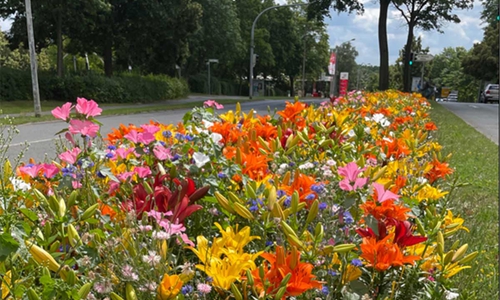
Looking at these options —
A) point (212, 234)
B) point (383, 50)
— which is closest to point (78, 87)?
point (383, 50)

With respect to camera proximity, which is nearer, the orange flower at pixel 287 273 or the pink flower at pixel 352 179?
the orange flower at pixel 287 273

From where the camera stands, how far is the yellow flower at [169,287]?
0.92 metres

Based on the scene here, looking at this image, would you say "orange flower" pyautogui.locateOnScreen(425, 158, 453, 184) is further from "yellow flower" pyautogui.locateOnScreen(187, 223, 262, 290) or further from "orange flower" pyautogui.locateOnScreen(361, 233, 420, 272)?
"yellow flower" pyautogui.locateOnScreen(187, 223, 262, 290)

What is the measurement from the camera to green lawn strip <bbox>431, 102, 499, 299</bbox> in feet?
6.84

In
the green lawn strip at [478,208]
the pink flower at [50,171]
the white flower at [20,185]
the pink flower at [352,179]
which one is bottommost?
the green lawn strip at [478,208]

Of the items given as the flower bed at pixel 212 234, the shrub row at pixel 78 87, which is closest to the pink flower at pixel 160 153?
the flower bed at pixel 212 234

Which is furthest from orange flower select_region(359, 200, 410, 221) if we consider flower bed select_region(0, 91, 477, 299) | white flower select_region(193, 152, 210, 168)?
white flower select_region(193, 152, 210, 168)

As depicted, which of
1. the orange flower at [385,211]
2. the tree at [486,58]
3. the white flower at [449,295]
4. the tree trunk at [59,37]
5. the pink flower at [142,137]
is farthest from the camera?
the tree at [486,58]

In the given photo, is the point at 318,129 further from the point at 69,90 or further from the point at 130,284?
the point at 69,90

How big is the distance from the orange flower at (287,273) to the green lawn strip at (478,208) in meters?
0.39

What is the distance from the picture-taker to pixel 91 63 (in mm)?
51344

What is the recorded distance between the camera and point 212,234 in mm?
1503

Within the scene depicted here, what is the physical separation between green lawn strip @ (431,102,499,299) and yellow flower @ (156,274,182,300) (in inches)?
25.0

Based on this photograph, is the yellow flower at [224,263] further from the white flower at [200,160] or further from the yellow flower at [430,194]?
the yellow flower at [430,194]
